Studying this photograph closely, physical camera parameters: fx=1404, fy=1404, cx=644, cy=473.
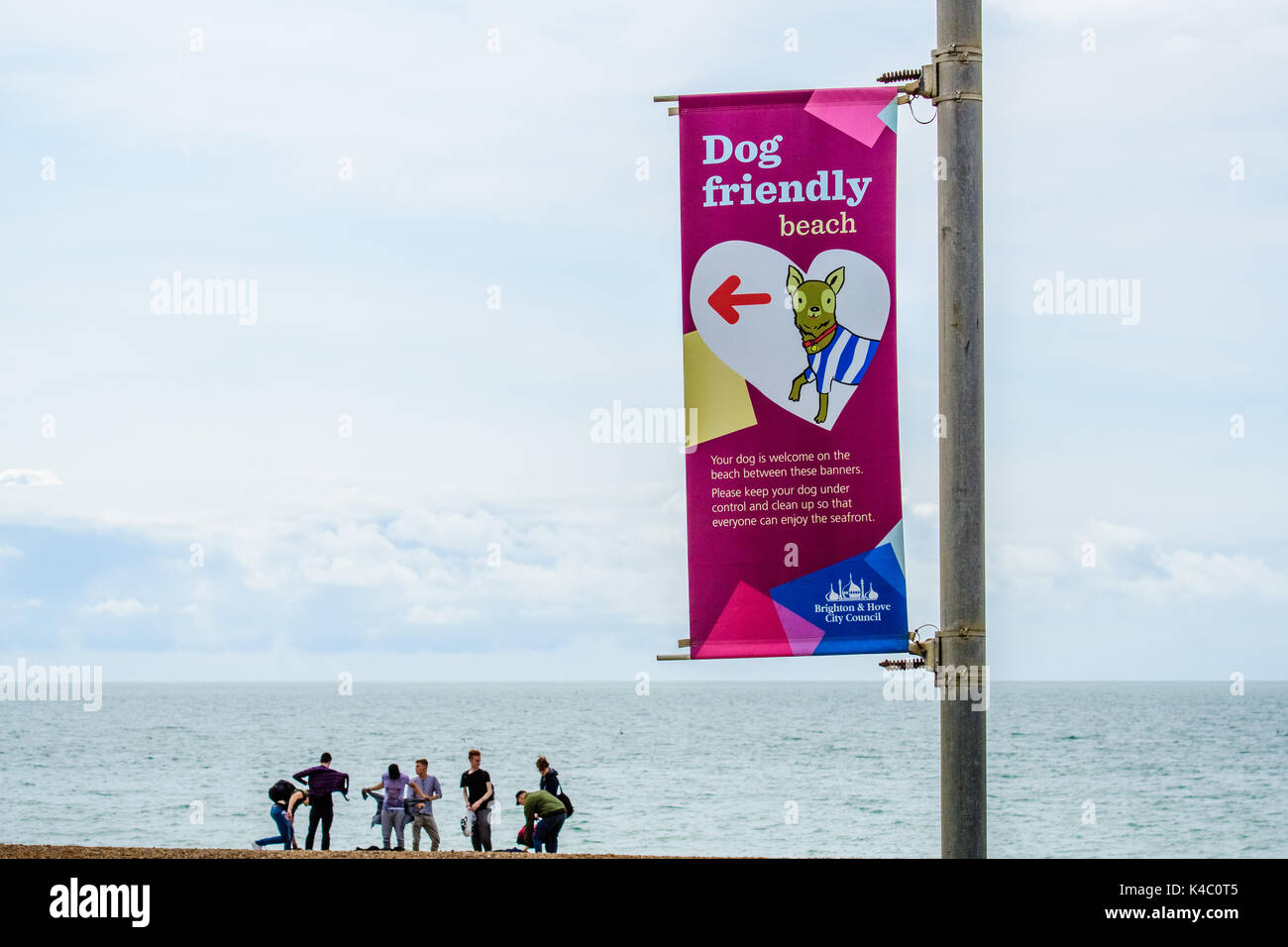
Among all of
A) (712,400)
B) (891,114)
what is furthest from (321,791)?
(891,114)

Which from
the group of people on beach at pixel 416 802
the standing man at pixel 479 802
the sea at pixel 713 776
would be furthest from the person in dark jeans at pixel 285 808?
the sea at pixel 713 776

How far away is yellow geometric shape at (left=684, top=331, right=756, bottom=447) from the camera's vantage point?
7.20 m

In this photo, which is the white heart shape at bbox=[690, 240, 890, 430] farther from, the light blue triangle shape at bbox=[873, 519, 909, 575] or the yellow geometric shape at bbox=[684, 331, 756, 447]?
the light blue triangle shape at bbox=[873, 519, 909, 575]

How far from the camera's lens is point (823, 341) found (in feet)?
23.2

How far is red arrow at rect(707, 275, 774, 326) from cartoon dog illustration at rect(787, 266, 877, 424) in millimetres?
212

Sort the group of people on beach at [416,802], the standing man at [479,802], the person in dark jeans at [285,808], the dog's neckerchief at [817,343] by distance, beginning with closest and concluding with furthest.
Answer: the dog's neckerchief at [817,343] → the group of people on beach at [416,802] → the standing man at [479,802] → the person in dark jeans at [285,808]

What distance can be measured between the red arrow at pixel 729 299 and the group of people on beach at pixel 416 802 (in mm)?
10960

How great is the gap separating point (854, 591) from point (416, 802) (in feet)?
41.5

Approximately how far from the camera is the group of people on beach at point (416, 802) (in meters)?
17.2

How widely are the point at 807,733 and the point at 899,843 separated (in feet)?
182

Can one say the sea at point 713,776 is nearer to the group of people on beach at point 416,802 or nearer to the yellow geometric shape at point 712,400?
the yellow geometric shape at point 712,400

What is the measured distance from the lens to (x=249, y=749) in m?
91.3
